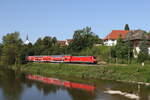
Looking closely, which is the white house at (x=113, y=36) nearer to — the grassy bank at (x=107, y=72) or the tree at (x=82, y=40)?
the tree at (x=82, y=40)

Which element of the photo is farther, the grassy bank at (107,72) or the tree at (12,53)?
the tree at (12,53)

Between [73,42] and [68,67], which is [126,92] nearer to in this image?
[68,67]

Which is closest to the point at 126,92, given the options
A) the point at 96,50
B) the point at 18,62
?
the point at 96,50

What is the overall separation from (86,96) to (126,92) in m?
5.74

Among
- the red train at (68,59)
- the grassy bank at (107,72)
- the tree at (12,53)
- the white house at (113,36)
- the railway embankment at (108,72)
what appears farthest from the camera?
the tree at (12,53)

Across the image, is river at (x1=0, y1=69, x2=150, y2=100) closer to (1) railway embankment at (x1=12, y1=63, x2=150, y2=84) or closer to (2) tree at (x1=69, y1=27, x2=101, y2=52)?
(1) railway embankment at (x1=12, y1=63, x2=150, y2=84)

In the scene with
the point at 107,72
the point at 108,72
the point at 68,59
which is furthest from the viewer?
the point at 68,59

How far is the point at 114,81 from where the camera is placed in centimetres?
4172

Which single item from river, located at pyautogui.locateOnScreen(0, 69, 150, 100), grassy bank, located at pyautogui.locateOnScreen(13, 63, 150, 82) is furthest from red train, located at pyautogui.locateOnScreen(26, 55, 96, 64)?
river, located at pyautogui.locateOnScreen(0, 69, 150, 100)

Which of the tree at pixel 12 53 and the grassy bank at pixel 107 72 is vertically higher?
the tree at pixel 12 53

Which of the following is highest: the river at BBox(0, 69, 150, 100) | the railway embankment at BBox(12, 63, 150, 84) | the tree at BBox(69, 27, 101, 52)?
the tree at BBox(69, 27, 101, 52)

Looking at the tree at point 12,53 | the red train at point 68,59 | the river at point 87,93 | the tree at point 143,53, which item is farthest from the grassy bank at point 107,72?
the tree at point 12,53

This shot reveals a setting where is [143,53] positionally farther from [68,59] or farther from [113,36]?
[113,36]

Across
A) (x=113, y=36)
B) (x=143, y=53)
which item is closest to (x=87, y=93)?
(x=143, y=53)
